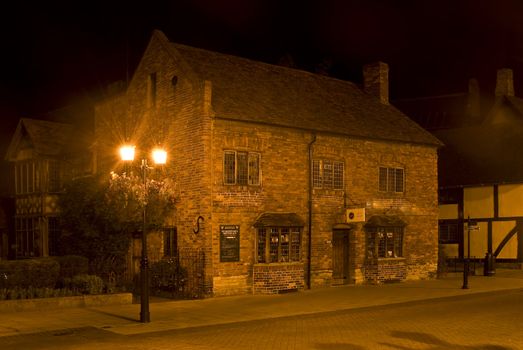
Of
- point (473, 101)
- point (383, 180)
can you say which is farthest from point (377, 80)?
point (473, 101)

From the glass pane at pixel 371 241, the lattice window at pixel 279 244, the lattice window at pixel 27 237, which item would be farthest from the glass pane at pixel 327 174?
the lattice window at pixel 27 237

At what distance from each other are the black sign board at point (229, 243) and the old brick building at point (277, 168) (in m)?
0.04

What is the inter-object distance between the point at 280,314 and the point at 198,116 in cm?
761

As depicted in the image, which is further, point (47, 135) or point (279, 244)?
point (47, 135)

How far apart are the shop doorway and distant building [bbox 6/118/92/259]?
11508mm

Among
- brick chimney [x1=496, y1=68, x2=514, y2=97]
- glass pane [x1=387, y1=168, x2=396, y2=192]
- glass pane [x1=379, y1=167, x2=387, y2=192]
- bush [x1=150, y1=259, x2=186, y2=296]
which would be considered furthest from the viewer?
brick chimney [x1=496, y1=68, x2=514, y2=97]

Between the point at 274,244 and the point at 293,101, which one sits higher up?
the point at 293,101

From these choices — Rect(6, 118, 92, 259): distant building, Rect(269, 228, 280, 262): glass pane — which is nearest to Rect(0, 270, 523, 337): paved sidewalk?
Rect(269, 228, 280, 262): glass pane

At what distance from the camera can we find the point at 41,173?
3172 cm

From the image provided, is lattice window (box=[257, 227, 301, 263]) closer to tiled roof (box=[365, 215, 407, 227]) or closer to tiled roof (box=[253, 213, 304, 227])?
tiled roof (box=[253, 213, 304, 227])

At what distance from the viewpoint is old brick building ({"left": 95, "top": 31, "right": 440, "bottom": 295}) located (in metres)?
22.2

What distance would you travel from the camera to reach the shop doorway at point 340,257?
25562mm

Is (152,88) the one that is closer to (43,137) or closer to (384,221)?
(43,137)

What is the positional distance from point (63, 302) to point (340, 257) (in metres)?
11.2
